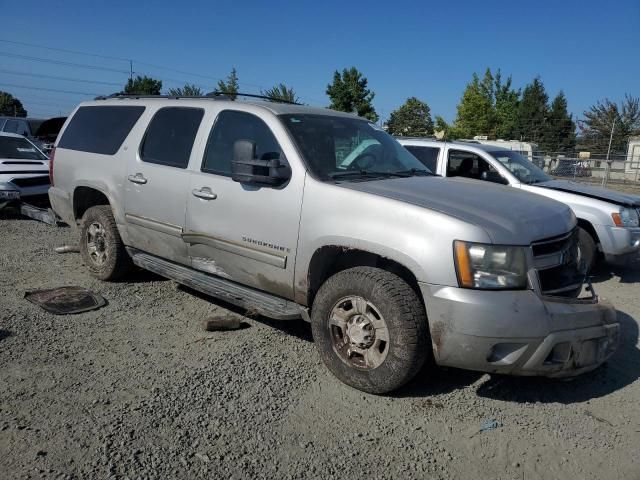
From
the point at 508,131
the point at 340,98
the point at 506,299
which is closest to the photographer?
the point at 506,299

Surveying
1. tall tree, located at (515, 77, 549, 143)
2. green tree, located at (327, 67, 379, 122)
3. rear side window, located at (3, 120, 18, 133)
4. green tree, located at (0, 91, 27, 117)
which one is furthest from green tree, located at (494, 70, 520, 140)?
green tree, located at (0, 91, 27, 117)

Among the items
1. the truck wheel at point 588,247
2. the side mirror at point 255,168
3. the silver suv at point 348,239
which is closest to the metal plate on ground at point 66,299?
the silver suv at point 348,239

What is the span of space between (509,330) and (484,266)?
387 mm

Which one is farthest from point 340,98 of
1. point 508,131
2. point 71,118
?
point 71,118

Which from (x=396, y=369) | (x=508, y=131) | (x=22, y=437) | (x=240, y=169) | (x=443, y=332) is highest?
(x=508, y=131)

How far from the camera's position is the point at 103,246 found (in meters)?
5.73

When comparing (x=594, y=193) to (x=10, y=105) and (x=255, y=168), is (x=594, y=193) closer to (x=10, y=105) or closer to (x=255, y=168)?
(x=255, y=168)

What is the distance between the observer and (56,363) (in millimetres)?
3803

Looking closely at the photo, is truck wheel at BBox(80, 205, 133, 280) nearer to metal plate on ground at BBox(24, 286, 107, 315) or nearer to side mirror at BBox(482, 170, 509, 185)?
metal plate on ground at BBox(24, 286, 107, 315)

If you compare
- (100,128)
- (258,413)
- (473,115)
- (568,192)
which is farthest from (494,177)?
(473,115)

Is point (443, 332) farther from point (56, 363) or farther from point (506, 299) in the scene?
point (56, 363)

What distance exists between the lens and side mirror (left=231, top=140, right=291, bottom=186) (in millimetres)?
3912

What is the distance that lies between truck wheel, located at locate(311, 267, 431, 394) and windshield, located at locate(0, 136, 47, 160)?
8.82 m

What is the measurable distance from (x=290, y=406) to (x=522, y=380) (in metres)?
1.70
